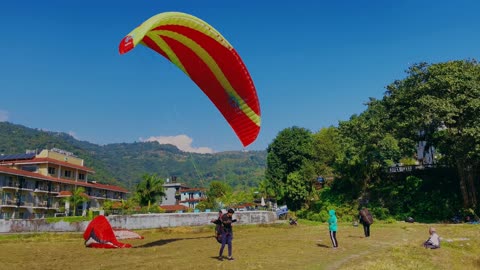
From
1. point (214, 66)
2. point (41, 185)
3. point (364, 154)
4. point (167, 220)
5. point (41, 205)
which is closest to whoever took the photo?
point (214, 66)

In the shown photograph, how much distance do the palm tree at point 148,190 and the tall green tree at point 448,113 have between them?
3789cm

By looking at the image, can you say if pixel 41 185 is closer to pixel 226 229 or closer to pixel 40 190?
pixel 40 190

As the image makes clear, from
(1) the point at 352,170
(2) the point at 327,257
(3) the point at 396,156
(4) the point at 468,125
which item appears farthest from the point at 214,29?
(1) the point at 352,170

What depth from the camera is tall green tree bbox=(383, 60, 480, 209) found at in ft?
96.0

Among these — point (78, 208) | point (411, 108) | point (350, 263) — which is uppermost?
point (411, 108)

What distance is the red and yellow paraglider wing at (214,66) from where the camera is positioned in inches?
557

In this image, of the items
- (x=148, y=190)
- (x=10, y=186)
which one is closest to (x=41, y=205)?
(x=10, y=186)

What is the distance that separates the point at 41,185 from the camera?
6338 cm

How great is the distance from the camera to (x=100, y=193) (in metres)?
77.8

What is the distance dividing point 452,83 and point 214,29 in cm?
2333

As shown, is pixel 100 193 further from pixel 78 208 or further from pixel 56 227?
pixel 56 227

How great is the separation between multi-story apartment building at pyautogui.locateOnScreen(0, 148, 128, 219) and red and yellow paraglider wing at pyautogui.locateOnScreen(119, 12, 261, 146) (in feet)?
164

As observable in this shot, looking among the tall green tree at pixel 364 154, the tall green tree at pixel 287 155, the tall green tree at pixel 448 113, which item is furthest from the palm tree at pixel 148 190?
the tall green tree at pixel 448 113

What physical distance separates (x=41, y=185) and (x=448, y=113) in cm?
5887
